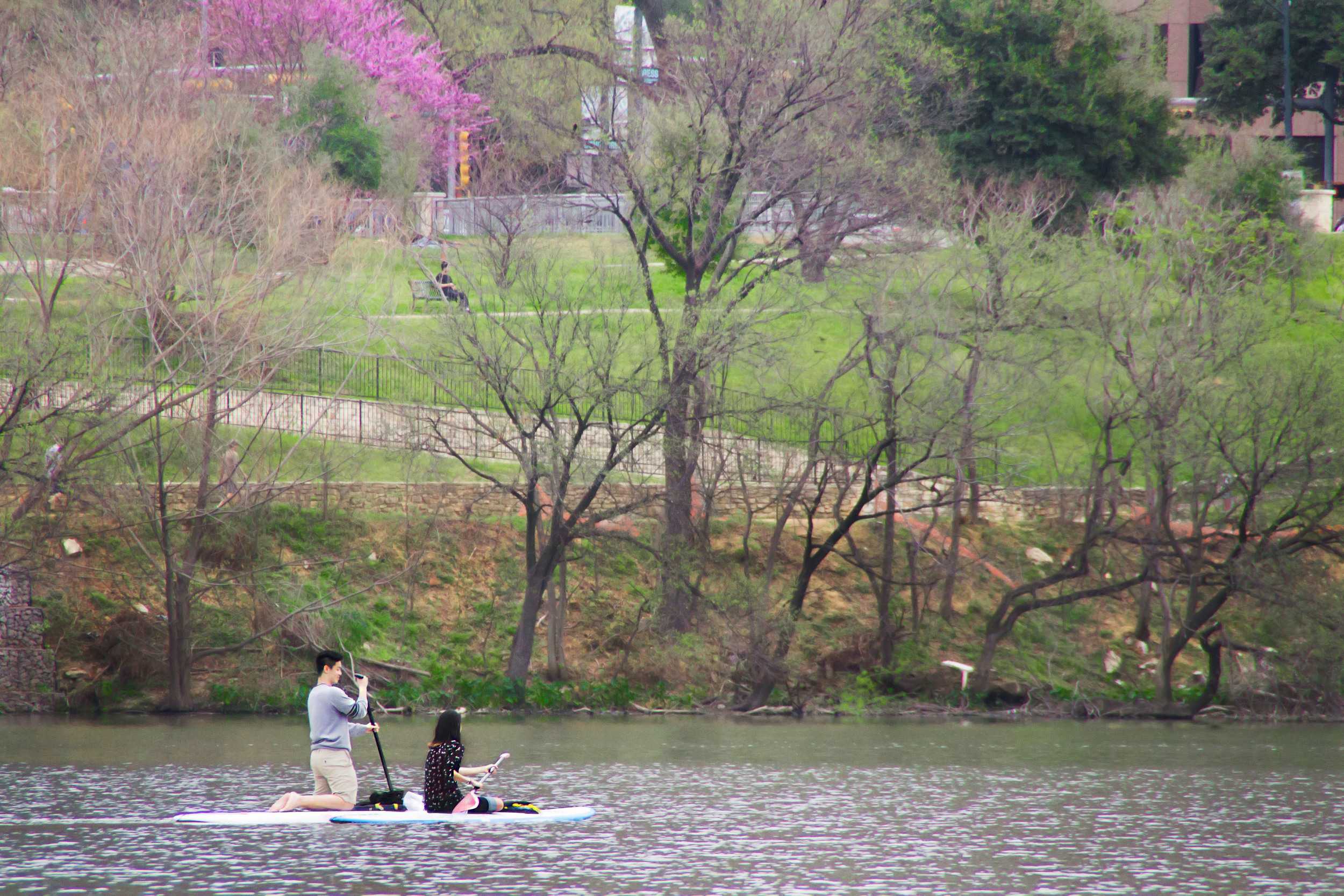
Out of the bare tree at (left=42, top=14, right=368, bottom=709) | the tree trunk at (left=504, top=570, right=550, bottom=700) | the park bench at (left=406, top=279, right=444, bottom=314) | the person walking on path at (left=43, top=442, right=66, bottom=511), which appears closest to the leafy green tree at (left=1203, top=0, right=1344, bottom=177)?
the park bench at (left=406, top=279, right=444, bottom=314)

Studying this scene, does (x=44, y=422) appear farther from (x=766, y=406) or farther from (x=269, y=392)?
(x=766, y=406)

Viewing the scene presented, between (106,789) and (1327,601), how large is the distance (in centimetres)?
2088

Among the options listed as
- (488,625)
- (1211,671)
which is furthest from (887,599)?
(488,625)

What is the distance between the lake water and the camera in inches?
506

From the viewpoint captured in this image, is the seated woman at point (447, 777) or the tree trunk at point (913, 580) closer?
the seated woman at point (447, 777)

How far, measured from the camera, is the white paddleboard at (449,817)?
15.3 m

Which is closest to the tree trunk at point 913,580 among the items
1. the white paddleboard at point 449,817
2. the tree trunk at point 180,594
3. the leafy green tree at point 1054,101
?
the tree trunk at point 180,594

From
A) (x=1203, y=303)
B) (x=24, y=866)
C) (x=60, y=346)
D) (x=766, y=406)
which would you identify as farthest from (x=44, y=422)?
(x=1203, y=303)

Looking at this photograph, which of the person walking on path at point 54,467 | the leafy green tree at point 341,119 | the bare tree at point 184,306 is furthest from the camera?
the leafy green tree at point 341,119

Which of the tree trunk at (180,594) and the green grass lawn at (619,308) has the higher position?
the green grass lawn at (619,308)

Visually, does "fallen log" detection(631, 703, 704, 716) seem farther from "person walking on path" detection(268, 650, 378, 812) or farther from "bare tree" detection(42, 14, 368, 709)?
"person walking on path" detection(268, 650, 378, 812)

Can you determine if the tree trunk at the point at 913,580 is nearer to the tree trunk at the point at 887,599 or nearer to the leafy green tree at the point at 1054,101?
the tree trunk at the point at 887,599

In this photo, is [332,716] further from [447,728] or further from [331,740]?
[447,728]

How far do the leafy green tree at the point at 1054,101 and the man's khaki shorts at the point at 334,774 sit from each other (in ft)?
99.9
